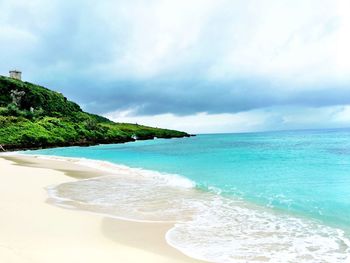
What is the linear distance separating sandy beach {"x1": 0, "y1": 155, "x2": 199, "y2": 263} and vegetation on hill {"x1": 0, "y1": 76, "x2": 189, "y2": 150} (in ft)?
217

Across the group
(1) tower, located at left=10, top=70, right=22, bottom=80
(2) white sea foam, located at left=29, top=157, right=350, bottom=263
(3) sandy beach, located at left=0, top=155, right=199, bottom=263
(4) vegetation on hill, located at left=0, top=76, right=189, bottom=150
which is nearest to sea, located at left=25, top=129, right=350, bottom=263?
(2) white sea foam, located at left=29, top=157, right=350, bottom=263

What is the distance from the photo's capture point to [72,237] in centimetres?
1045

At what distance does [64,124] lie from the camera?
102688mm

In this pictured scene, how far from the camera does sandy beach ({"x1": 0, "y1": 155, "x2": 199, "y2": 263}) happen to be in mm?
8703

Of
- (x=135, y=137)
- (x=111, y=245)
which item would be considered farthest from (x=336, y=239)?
(x=135, y=137)

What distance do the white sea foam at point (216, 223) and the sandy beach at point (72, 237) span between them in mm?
729

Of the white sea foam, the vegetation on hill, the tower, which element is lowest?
the white sea foam

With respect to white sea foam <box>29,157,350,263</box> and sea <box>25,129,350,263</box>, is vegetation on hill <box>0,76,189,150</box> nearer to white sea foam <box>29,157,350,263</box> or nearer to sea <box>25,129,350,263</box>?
sea <box>25,129,350,263</box>

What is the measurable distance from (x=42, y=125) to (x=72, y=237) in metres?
88.6

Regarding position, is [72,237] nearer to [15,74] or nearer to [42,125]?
[42,125]

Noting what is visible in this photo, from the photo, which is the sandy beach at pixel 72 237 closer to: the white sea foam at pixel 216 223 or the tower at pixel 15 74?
the white sea foam at pixel 216 223

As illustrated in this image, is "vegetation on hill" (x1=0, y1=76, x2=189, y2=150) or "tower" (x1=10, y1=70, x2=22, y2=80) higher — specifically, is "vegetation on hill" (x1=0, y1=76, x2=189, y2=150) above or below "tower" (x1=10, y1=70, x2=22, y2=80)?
below

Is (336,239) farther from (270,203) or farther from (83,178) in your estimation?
(83,178)

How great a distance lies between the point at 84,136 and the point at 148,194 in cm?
8900
